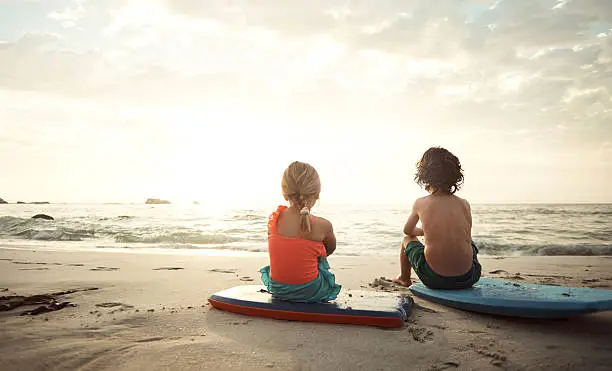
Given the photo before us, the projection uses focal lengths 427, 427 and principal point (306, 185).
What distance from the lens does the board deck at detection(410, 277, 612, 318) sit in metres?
3.00

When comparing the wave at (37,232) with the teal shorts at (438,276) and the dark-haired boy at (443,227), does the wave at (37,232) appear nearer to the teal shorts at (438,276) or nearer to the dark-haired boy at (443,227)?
the teal shorts at (438,276)

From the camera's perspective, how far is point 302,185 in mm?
3326

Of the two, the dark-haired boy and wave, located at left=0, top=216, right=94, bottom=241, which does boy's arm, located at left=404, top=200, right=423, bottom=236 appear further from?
wave, located at left=0, top=216, right=94, bottom=241

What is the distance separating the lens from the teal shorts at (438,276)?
394cm

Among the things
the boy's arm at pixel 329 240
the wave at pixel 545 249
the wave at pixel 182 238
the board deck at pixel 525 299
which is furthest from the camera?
the wave at pixel 182 238

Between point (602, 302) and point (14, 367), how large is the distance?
3.66 m

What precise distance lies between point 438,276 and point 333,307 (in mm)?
1303

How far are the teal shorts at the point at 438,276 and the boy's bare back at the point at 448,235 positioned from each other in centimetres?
5

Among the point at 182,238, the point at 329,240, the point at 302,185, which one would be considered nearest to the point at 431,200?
the point at 329,240

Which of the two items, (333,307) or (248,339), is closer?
(248,339)

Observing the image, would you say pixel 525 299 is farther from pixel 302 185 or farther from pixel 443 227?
pixel 302 185

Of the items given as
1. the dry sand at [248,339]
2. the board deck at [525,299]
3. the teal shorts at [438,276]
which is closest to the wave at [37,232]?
the dry sand at [248,339]

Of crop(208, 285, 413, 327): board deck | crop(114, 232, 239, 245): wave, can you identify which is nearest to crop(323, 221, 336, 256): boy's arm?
crop(208, 285, 413, 327): board deck

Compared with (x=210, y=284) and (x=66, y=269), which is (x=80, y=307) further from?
(x=66, y=269)
